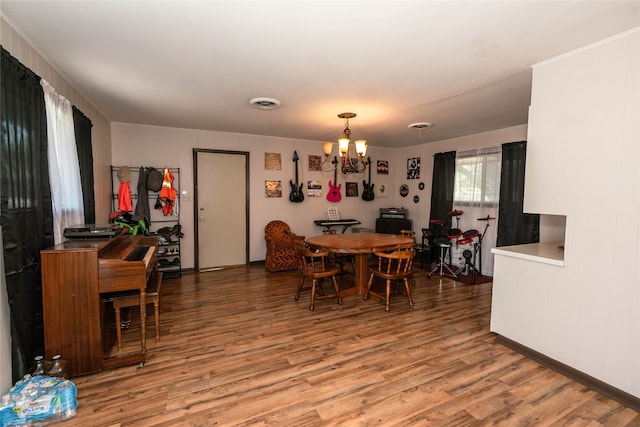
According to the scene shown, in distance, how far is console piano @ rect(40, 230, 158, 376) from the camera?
6.75 ft

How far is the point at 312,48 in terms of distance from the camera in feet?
7.24

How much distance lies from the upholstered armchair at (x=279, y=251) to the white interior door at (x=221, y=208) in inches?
20.8

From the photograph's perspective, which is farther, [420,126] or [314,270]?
[420,126]

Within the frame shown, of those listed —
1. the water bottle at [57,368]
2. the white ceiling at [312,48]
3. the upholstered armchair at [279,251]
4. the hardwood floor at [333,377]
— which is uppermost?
the white ceiling at [312,48]

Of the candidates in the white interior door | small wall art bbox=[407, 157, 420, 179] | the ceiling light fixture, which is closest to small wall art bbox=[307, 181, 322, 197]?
the white interior door

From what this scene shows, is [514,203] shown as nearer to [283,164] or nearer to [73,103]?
[283,164]

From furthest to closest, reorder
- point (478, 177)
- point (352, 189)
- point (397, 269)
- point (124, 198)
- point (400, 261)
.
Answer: point (352, 189)
point (478, 177)
point (124, 198)
point (397, 269)
point (400, 261)

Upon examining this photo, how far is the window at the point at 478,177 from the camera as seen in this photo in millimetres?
4855

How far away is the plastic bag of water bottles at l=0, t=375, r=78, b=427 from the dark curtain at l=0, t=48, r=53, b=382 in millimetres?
199

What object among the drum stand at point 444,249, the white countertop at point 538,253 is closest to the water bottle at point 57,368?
the white countertop at point 538,253

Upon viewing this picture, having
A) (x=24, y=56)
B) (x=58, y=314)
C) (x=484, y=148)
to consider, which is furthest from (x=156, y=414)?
(x=484, y=148)

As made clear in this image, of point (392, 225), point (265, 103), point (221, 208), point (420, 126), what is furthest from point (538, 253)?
point (221, 208)

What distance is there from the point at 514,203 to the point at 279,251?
3.77 m

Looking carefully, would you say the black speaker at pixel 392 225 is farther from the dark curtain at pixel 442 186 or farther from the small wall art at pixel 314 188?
the small wall art at pixel 314 188
